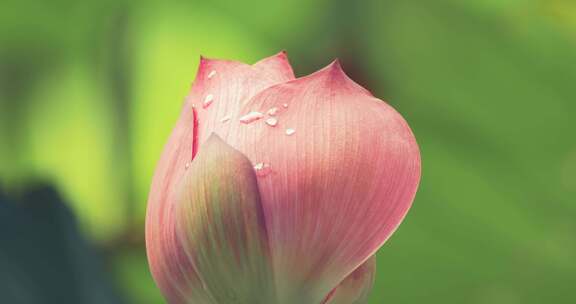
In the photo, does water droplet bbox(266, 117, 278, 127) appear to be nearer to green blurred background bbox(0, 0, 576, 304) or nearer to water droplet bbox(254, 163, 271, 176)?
water droplet bbox(254, 163, 271, 176)

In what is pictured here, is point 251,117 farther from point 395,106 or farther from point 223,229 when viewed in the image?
point 395,106

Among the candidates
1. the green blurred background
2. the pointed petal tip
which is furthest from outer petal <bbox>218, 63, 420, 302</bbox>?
the green blurred background

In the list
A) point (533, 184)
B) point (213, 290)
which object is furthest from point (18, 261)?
point (533, 184)

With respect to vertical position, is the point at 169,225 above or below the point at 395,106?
above

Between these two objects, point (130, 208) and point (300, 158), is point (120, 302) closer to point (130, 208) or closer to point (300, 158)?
point (130, 208)

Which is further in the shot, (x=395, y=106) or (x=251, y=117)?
(x=395, y=106)

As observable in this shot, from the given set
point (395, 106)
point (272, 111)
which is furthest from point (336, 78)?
point (395, 106)

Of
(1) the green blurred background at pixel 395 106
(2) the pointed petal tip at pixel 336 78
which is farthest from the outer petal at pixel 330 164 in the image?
(1) the green blurred background at pixel 395 106
